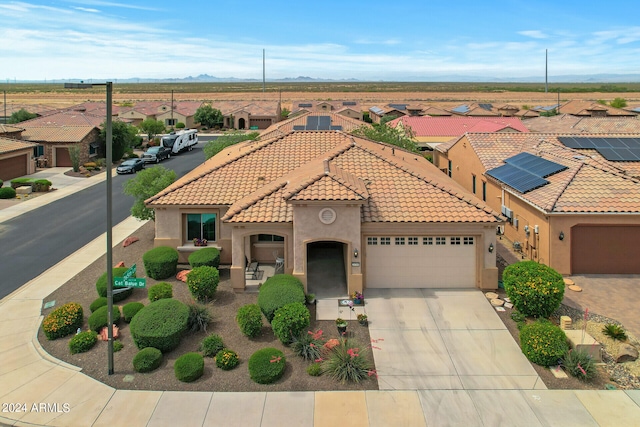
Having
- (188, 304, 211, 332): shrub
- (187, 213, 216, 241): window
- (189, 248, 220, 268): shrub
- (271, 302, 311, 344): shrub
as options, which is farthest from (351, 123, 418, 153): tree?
(271, 302, 311, 344): shrub

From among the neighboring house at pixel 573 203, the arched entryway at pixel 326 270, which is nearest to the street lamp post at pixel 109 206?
the arched entryway at pixel 326 270

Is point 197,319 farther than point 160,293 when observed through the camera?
No

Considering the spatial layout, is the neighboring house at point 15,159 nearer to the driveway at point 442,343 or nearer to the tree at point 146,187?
the tree at point 146,187

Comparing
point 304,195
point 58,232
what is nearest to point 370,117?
point 58,232

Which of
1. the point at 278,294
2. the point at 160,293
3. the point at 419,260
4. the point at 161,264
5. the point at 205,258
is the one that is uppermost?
the point at 419,260

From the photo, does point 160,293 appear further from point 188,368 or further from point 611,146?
point 611,146

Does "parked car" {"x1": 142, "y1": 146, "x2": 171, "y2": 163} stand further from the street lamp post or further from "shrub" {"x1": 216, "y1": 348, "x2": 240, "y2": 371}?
"shrub" {"x1": 216, "y1": 348, "x2": 240, "y2": 371}

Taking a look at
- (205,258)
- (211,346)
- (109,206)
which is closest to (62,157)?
(205,258)
